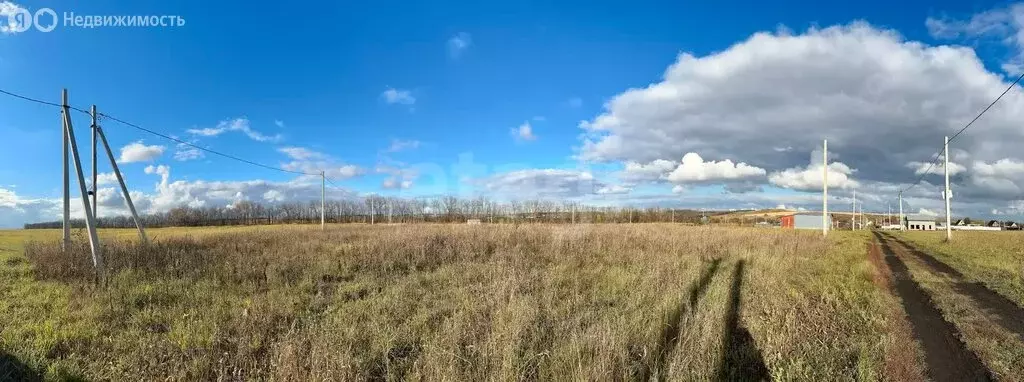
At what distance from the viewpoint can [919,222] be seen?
14075 cm

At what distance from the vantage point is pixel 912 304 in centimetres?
895

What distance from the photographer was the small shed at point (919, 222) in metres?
135

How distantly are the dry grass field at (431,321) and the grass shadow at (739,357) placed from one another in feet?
0.08

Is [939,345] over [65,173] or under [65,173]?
under

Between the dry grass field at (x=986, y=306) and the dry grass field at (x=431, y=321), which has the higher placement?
the dry grass field at (x=431, y=321)

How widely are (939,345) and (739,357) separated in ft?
9.18

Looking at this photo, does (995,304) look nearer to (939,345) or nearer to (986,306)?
(986,306)

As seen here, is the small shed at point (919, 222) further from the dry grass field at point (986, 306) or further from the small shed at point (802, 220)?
the dry grass field at point (986, 306)

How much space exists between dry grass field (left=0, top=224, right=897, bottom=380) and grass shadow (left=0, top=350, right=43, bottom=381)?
5cm

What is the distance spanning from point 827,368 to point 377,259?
12.2 meters

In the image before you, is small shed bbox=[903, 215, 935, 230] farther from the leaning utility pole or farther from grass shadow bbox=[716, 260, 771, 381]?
the leaning utility pole

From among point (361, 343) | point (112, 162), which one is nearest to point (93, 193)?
point (112, 162)

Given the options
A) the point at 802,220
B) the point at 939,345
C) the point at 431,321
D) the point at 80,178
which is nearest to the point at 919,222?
the point at 802,220

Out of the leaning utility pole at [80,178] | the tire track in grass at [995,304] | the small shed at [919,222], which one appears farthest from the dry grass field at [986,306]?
the small shed at [919,222]
